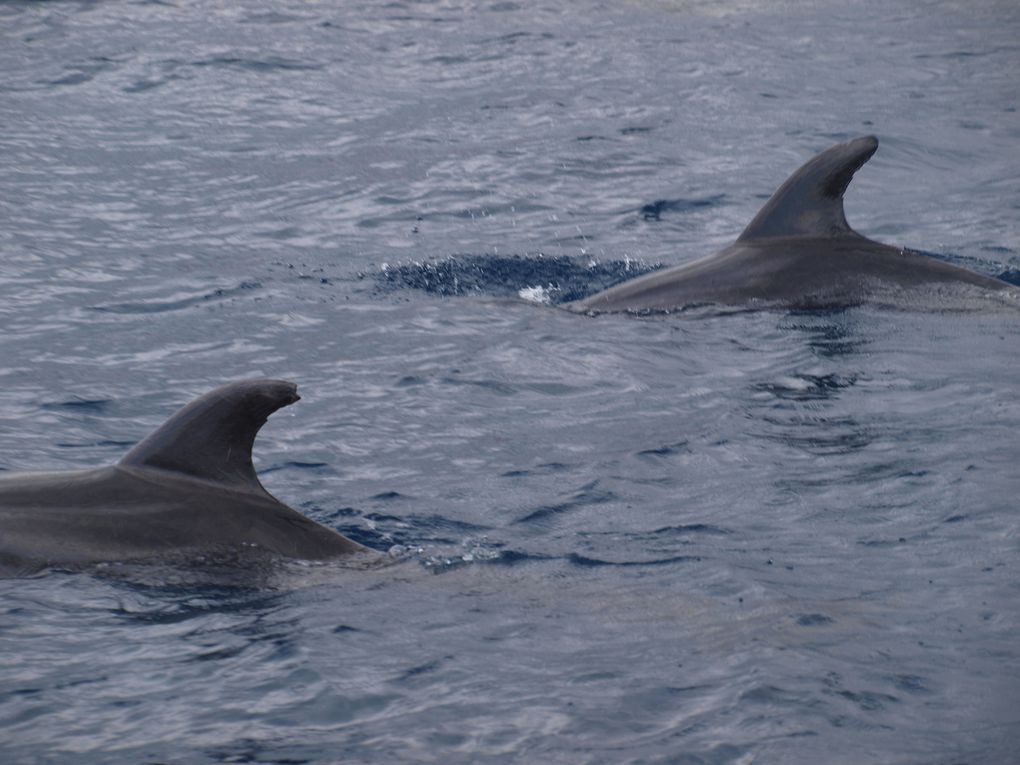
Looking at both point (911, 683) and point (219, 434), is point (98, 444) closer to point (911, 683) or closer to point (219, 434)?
point (219, 434)

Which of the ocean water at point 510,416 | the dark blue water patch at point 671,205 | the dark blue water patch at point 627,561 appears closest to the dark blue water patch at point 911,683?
the ocean water at point 510,416

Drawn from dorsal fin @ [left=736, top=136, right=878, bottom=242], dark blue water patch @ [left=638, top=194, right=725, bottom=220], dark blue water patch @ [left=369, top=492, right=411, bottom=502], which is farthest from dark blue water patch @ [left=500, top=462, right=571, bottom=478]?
A: dark blue water patch @ [left=638, top=194, right=725, bottom=220]

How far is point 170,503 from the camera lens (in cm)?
725

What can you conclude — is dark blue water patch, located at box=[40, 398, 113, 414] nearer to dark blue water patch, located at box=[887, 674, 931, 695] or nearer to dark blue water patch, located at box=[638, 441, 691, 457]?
dark blue water patch, located at box=[638, 441, 691, 457]

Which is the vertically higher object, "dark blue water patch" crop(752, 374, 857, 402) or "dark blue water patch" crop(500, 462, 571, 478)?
"dark blue water patch" crop(752, 374, 857, 402)

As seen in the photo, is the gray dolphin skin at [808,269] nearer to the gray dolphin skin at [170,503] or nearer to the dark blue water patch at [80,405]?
the dark blue water patch at [80,405]

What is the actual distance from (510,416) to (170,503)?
3820mm

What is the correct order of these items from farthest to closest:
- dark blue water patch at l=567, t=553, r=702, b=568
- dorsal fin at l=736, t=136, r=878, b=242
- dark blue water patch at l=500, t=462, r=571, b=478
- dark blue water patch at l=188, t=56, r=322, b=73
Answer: dark blue water patch at l=188, t=56, r=322, b=73, dorsal fin at l=736, t=136, r=878, b=242, dark blue water patch at l=500, t=462, r=571, b=478, dark blue water patch at l=567, t=553, r=702, b=568

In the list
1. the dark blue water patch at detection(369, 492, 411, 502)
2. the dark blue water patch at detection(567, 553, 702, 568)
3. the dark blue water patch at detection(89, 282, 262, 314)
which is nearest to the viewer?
the dark blue water patch at detection(567, 553, 702, 568)

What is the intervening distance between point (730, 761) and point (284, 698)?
1.87 meters

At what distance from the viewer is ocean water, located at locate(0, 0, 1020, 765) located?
636 cm

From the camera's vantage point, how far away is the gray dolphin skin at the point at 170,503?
7.11 m

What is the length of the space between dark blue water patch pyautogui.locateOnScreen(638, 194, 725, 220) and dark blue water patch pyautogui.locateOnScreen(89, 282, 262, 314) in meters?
5.30

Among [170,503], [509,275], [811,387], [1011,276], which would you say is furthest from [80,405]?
[1011,276]
